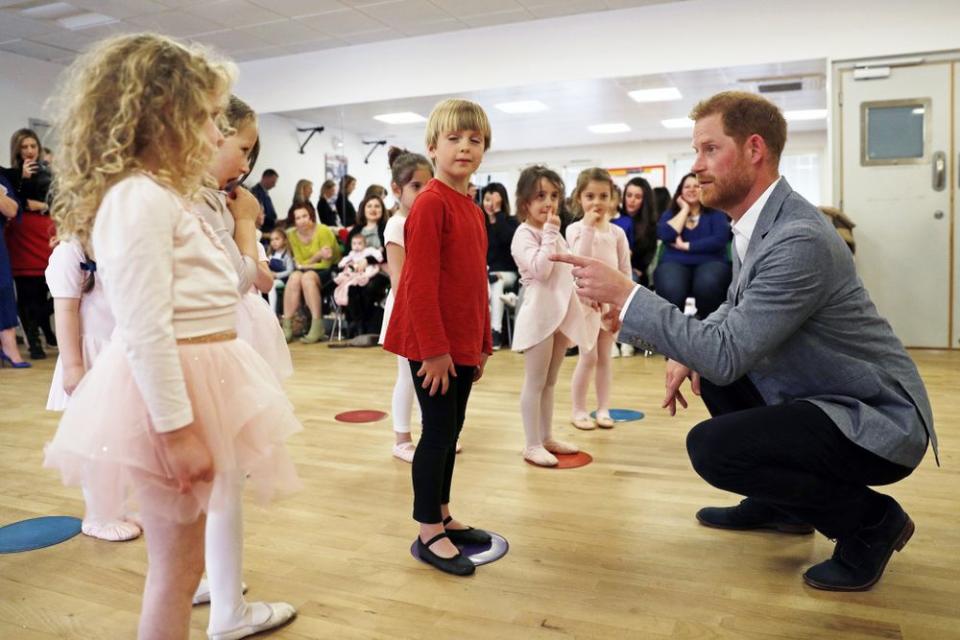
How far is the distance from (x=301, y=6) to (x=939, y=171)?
500 centimetres

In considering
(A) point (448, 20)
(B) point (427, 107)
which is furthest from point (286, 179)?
(A) point (448, 20)

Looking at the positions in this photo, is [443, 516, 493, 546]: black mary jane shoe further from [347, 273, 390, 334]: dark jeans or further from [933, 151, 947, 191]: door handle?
[933, 151, 947, 191]: door handle

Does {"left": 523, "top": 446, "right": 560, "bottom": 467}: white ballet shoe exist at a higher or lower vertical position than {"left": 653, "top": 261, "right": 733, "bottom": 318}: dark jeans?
lower

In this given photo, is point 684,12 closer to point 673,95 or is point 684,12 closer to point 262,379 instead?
point 673,95

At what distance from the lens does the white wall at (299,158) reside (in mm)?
7660

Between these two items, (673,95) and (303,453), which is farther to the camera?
(673,95)

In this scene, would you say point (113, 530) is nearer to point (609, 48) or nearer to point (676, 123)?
point (609, 48)

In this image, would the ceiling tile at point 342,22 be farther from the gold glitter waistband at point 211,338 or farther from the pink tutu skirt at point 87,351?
the gold glitter waistband at point 211,338

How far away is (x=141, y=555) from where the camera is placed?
191cm

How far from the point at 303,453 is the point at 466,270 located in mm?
1413

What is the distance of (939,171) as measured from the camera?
17.0 ft

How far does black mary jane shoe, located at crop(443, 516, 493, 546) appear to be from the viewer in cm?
194

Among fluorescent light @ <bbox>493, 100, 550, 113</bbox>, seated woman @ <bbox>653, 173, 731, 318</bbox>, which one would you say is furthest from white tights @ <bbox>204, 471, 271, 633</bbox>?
fluorescent light @ <bbox>493, 100, 550, 113</bbox>

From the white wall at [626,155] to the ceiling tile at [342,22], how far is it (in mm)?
5186
